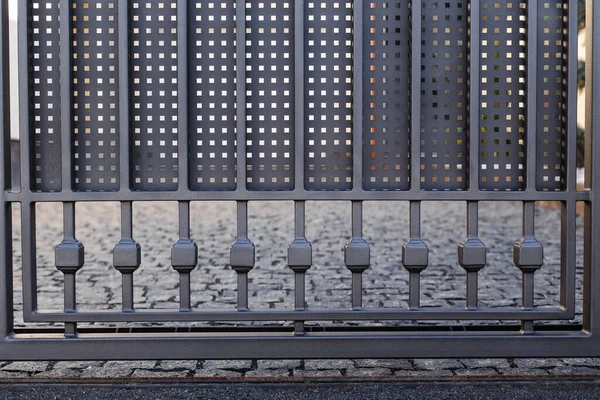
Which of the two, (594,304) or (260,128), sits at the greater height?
(260,128)

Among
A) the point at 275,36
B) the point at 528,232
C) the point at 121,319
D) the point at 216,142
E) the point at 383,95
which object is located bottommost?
the point at 121,319

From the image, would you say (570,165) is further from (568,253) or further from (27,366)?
(27,366)

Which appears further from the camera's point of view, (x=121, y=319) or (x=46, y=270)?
(x=46, y=270)

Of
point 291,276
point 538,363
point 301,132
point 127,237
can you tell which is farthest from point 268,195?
point 291,276

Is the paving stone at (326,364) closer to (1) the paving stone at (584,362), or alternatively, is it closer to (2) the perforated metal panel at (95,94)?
(1) the paving stone at (584,362)

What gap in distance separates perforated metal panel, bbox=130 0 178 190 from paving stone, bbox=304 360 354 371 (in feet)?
3.57

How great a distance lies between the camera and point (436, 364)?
11.0 ft

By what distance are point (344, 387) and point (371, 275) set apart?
3.34 meters

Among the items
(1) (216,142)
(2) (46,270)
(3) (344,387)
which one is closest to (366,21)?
(1) (216,142)

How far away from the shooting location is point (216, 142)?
300 cm

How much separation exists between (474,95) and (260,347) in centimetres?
142

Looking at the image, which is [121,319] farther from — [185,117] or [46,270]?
[46,270]

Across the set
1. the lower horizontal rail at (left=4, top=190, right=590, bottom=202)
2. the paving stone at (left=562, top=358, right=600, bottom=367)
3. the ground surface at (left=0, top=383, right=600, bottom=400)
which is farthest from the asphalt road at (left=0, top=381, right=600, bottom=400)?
the lower horizontal rail at (left=4, top=190, right=590, bottom=202)

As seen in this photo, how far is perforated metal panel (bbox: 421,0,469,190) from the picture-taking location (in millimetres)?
2969
